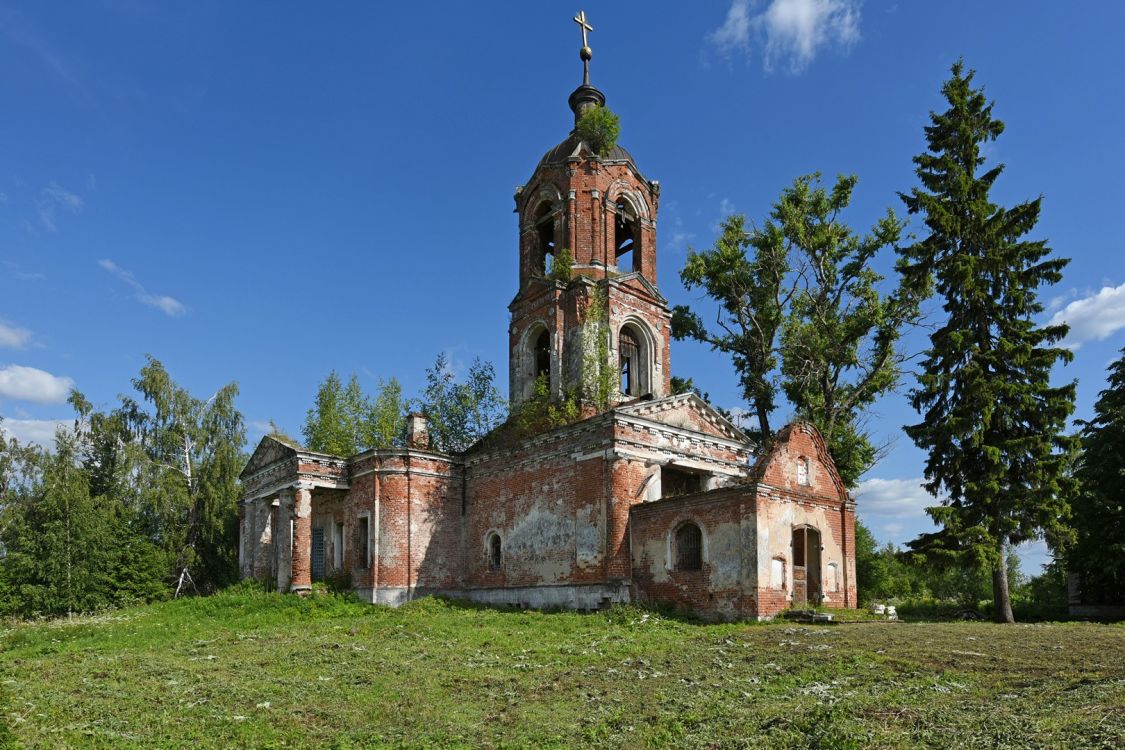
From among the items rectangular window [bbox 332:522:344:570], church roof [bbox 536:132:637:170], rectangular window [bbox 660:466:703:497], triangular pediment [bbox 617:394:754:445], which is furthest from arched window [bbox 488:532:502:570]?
church roof [bbox 536:132:637:170]

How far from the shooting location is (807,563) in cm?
2238

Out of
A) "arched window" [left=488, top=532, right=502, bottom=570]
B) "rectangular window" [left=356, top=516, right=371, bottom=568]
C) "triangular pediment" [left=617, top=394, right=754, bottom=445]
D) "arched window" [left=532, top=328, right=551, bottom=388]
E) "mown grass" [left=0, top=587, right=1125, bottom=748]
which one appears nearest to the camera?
"mown grass" [left=0, top=587, right=1125, bottom=748]

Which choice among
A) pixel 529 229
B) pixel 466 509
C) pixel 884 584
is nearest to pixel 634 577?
pixel 466 509

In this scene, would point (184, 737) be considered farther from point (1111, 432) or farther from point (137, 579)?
point (137, 579)

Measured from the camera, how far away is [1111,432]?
25.4 m

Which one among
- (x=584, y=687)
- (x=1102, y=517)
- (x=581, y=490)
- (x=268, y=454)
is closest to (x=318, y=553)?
(x=268, y=454)

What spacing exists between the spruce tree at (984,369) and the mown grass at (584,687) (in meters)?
4.14

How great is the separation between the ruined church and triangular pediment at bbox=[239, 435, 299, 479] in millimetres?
99

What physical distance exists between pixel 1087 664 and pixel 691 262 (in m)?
22.4

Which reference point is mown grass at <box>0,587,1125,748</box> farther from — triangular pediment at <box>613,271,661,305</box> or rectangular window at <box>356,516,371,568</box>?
triangular pediment at <box>613,271,661,305</box>

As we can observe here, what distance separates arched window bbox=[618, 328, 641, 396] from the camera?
2914 cm

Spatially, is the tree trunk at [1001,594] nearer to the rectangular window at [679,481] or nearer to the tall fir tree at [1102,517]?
the tall fir tree at [1102,517]

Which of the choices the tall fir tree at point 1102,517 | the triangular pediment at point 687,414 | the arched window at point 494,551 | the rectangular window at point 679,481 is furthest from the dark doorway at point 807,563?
the arched window at point 494,551

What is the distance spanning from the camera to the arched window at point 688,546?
2130 centimetres
